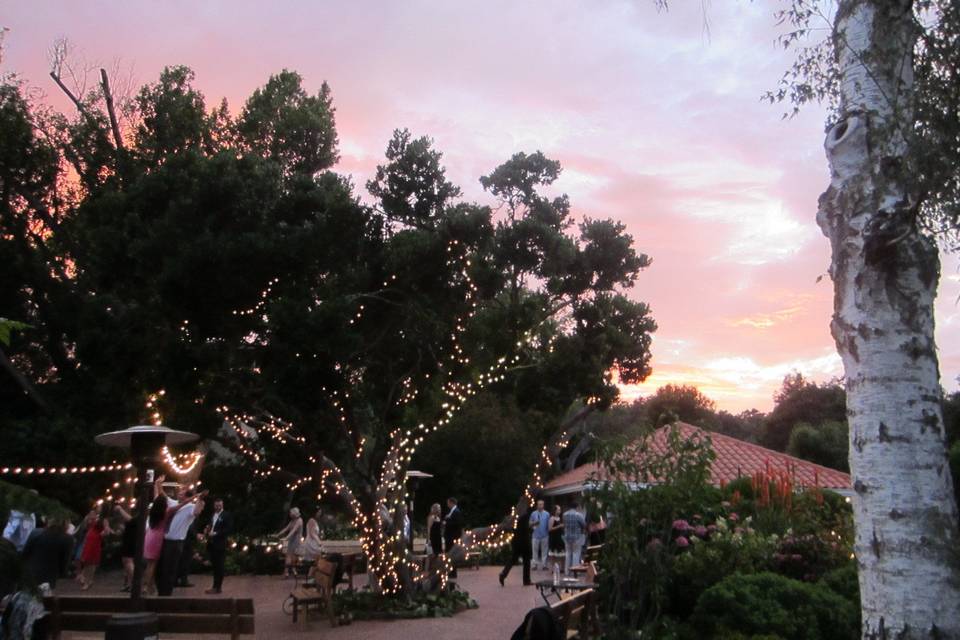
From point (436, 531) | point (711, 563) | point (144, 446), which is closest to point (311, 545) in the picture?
point (436, 531)

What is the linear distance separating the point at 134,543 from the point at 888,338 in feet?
42.3

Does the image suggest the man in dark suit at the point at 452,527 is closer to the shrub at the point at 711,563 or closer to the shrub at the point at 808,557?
the shrub at the point at 711,563

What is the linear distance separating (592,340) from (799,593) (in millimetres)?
10076

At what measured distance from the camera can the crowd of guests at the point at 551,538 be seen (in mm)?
16188

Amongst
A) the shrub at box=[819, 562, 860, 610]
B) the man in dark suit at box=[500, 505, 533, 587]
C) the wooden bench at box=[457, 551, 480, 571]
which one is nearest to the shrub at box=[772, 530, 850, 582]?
the shrub at box=[819, 562, 860, 610]

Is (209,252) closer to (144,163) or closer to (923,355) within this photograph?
(144,163)

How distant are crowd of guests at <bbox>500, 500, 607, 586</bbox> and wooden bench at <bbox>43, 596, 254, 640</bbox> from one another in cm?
651

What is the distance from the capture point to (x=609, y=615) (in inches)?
325

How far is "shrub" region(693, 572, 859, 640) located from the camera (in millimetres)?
7914

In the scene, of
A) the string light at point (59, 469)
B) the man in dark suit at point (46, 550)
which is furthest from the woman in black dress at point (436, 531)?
the man in dark suit at point (46, 550)

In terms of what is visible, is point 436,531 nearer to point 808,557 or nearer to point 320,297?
point 320,297

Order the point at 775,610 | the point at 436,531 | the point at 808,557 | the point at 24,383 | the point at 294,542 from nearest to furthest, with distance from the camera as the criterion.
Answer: the point at 775,610, the point at 808,557, the point at 294,542, the point at 436,531, the point at 24,383

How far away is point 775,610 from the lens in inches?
317

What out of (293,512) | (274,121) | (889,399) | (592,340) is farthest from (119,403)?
(889,399)
